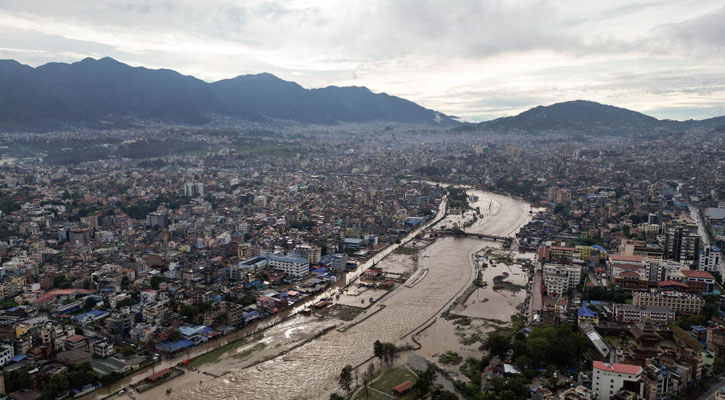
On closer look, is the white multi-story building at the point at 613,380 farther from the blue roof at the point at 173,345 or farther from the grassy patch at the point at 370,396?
the blue roof at the point at 173,345

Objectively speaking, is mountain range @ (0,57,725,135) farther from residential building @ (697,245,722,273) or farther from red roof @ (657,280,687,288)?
red roof @ (657,280,687,288)

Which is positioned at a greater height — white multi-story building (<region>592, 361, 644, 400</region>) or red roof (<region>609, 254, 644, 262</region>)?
red roof (<region>609, 254, 644, 262</region>)

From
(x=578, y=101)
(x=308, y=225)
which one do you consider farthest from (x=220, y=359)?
(x=578, y=101)

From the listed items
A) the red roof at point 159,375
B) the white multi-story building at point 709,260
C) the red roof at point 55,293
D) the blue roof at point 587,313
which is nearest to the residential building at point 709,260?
the white multi-story building at point 709,260

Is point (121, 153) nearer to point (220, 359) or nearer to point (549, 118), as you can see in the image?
point (220, 359)

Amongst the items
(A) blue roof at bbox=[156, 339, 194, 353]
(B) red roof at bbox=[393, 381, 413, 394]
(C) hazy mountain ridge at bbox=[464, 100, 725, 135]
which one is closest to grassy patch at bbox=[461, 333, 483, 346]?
(B) red roof at bbox=[393, 381, 413, 394]

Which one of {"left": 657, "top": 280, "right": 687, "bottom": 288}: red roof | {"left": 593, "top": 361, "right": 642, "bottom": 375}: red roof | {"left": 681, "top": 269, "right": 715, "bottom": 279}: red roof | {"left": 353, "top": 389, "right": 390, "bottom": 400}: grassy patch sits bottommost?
{"left": 353, "top": 389, "right": 390, "bottom": 400}: grassy patch

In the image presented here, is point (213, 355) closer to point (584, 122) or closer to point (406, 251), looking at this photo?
point (406, 251)
